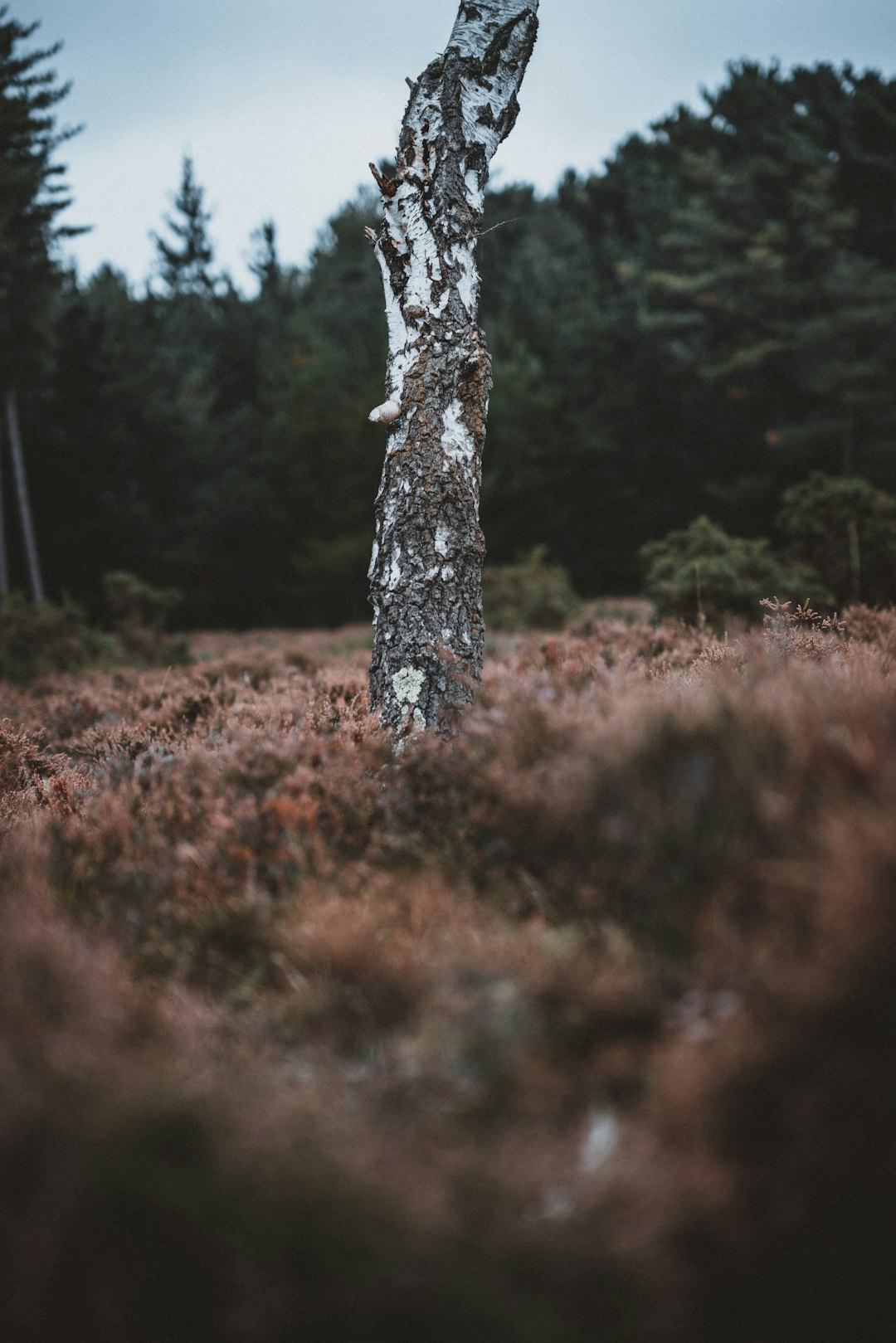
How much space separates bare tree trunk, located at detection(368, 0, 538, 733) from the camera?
12.4 feet

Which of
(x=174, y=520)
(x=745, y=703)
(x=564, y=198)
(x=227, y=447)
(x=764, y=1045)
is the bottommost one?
(x=764, y=1045)

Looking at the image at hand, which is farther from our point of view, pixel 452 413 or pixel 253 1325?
pixel 452 413

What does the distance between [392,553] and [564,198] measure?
40.6 meters

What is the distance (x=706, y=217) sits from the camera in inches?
876

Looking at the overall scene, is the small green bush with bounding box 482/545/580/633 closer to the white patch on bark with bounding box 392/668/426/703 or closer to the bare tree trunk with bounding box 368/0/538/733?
the bare tree trunk with bounding box 368/0/538/733

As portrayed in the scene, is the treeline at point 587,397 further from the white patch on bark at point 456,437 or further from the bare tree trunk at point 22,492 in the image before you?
the white patch on bark at point 456,437

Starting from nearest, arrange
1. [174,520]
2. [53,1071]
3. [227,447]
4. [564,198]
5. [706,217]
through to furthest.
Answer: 1. [53,1071]
2. [706,217]
3. [174,520]
4. [227,447]
5. [564,198]

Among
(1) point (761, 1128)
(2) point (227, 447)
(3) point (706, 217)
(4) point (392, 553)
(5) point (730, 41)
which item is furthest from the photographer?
(2) point (227, 447)

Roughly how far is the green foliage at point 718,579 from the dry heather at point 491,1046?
18.3 feet

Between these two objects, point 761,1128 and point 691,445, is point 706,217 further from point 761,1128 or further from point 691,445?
point 761,1128

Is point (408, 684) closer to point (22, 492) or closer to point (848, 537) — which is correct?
point (848, 537)

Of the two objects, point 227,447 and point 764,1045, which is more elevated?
point 227,447

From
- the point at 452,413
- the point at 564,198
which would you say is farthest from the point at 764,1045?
the point at 564,198

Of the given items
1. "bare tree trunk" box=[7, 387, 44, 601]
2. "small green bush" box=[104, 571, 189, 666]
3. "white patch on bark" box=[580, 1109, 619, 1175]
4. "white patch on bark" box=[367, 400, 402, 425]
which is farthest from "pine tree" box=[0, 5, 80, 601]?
"white patch on bark" box=[580, 1109, 619, 1175]
